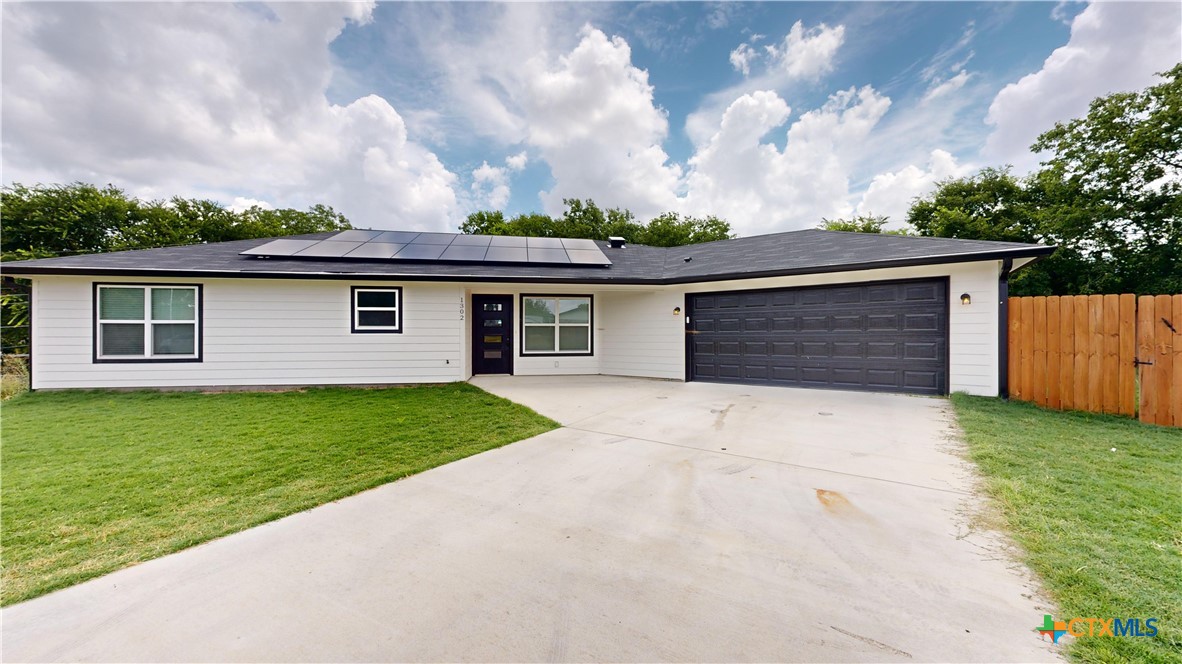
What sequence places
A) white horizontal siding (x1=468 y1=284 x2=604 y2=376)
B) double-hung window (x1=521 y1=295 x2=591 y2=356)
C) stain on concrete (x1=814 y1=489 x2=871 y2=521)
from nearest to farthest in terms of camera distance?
1. stain on concrete (x1=814 y1=489 x2=871 y2=521)
2. white horizontal siding (x1=468 y1=284 x2=604 y2=376)
3. double-hung window (x1=521 y1=295 x2=591 y2=356)

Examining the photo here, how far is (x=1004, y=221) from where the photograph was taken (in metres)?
16.4

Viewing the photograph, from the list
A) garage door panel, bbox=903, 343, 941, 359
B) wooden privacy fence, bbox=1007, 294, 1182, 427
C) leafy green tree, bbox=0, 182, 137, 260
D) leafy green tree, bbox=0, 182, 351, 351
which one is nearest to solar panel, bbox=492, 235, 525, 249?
garage door panel, bbox=903, 343, 941, 359

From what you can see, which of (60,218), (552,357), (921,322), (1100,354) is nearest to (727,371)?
(921,322)

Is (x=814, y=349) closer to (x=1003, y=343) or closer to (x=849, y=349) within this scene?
(x=849, y=349)

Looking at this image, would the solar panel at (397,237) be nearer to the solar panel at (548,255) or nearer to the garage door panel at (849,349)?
the solar panel at (548,255)

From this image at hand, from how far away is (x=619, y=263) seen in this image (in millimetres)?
10711

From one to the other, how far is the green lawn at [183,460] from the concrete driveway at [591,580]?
1.01ft

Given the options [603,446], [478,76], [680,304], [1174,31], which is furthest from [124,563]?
[1174,31]

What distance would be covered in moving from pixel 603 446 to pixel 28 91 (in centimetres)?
1363

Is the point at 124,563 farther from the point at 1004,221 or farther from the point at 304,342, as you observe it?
the point at 1004,221

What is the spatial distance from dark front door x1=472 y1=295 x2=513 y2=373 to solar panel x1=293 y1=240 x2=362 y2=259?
128 inches

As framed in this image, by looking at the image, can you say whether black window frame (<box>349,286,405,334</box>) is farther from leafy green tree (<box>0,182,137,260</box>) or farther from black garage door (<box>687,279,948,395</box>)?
leafy green tree (<box>0,182,137,260</box>)

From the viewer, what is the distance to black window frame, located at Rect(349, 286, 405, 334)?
8469 mm

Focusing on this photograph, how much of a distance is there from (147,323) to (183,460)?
632 centimetres
